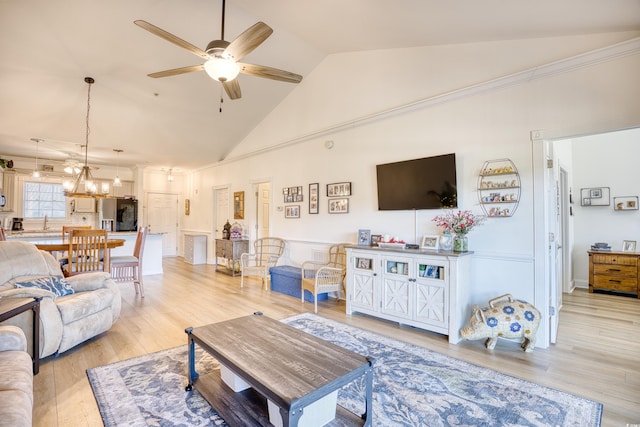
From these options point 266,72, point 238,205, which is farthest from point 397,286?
point 238,205

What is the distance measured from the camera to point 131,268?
4.97 m

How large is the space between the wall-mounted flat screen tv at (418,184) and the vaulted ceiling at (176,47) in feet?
4.64

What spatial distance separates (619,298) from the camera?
4707 millimetres

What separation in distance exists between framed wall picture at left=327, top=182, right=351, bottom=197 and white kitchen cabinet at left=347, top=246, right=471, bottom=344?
1.09 metres

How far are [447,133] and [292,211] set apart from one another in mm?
3090

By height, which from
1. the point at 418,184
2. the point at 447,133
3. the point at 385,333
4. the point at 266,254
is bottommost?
the point at 385,333

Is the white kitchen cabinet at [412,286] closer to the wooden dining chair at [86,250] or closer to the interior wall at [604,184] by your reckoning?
the wooden dining chair at [86,250]

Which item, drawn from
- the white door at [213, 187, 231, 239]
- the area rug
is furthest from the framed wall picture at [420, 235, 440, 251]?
the white door at [213, 187, 231, 239]

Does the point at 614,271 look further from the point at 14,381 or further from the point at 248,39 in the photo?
the point at 14,381

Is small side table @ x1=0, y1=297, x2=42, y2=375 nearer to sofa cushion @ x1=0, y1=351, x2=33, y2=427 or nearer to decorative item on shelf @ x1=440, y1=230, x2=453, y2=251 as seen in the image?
sofa cushion @ x1=0, y1=351, x2=33, y2=427

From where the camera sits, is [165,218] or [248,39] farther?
[165,218]

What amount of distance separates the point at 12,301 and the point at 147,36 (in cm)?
333

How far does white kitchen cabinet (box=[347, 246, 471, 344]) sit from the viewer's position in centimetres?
315

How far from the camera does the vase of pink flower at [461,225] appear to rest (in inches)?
131
